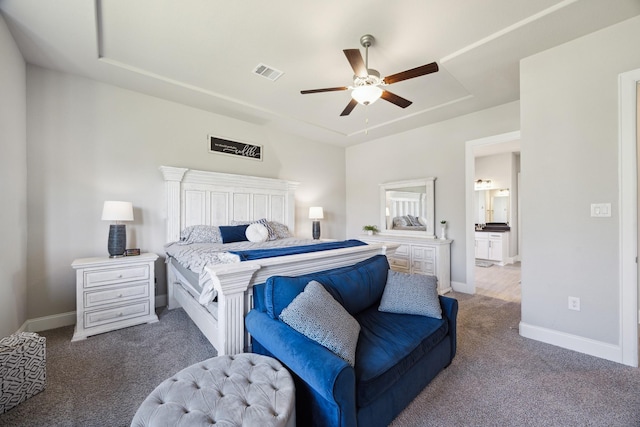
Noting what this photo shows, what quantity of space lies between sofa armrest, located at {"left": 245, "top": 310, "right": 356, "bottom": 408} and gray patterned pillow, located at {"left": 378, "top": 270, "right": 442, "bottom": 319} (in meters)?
0.95

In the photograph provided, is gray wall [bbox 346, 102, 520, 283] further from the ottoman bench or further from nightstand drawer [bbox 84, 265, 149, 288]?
the ottoman bench

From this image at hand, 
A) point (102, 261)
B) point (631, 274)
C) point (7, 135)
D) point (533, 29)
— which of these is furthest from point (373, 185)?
point (7, 135)

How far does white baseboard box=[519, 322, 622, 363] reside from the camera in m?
2.16

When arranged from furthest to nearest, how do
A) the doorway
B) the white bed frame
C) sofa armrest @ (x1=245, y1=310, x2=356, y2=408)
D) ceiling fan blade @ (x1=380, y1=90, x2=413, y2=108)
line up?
the doorway → ceiling fan blade @ (x1=380, y1=90, x2=413, y2=108) → the white bed frame → sofa armrest @ (x1=245, y1=310, x2=356, y2=408)

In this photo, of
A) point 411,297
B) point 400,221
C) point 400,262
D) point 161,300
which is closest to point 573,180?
point 411,297

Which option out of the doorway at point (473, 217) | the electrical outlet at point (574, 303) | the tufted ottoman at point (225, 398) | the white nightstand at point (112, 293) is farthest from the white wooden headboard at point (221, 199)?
the electrical outlet at point (574, 303)

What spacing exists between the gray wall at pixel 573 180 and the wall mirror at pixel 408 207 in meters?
1.86

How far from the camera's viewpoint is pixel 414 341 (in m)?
1.66

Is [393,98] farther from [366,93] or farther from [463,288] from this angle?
[463,288]

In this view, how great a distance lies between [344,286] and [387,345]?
50 cm

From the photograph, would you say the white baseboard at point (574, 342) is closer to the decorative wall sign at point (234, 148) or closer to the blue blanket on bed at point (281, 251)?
the blue blanket on bed at point (281, 251)

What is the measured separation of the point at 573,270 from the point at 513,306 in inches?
49.6

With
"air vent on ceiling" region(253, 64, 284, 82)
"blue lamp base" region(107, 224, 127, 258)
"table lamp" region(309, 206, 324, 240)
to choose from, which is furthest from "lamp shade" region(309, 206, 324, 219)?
"blue lamp base" region(107, 224, 127, 258)

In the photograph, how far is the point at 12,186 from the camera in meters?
2.35
